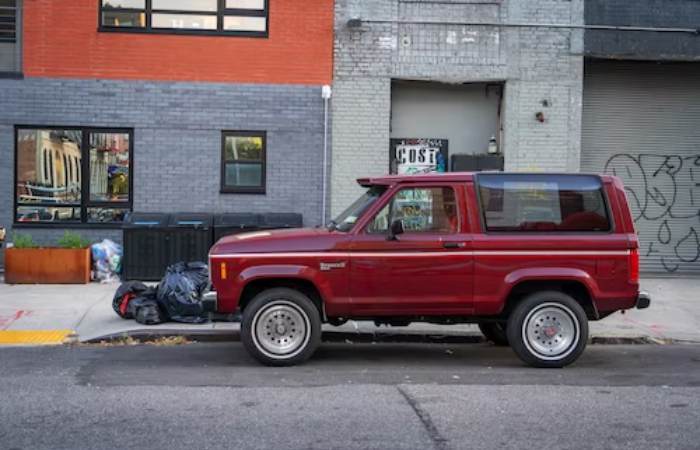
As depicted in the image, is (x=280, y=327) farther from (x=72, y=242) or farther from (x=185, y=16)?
(x=185, y=16)

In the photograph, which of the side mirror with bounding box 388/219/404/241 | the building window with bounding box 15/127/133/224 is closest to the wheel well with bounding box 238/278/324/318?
the side mirror with bounding box 388/219/404/241

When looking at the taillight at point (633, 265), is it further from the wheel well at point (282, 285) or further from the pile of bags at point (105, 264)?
the pile of bags at point (105, 264)

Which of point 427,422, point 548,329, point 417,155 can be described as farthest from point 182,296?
point 417,155

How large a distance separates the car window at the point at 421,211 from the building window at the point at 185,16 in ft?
23.0

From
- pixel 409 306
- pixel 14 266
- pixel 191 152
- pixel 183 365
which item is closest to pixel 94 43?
pixel 191 152

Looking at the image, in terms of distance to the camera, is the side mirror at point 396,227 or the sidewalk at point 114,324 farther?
the sidewalk at point 114,324

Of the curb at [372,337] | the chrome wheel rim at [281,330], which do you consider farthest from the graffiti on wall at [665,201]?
the chrome wheel rim at [281,330]

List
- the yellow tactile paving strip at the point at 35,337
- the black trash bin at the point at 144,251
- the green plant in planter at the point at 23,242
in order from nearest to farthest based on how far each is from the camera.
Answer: the yellow tactile paving strip at the point at 35,337 → the green plant in planter at the point at 23,242 → the black trash bin at the point at 144,251

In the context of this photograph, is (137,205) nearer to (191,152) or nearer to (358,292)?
(191,152)

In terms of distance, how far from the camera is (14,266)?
12812 millimetres

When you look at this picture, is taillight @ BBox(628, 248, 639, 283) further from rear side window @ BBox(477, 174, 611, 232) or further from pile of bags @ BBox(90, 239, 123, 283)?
pile of bags @ BBox(90, 239, 123, 283)

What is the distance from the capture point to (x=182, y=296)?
980 cm

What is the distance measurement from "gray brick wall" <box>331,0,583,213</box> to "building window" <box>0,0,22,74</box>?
554 centimetres

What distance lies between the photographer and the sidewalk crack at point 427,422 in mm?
5445
